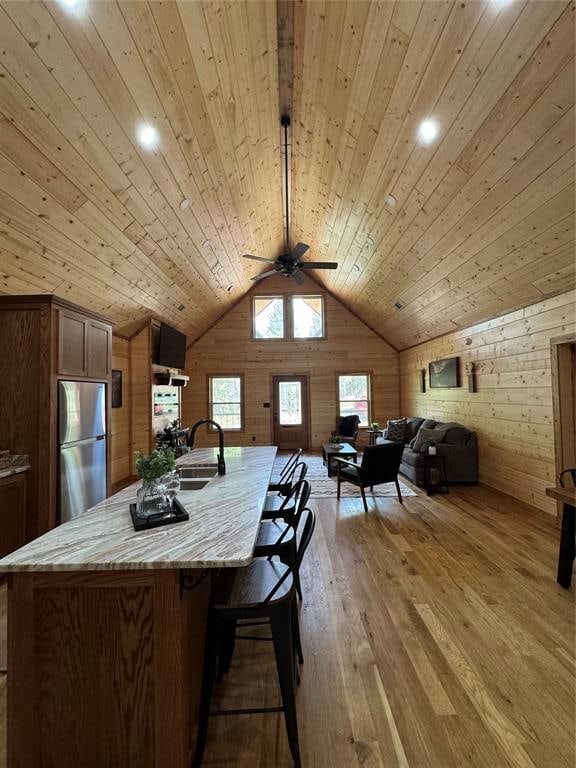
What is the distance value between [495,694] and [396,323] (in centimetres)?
625

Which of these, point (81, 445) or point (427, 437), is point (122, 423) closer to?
point (81, 445)

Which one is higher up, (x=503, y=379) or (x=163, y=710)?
(x=503, y=379)

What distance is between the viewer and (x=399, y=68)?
2.41 metres

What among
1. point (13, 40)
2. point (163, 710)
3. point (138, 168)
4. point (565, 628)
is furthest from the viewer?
point (138, 168)

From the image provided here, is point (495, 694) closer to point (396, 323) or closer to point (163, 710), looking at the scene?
point (163, 710)

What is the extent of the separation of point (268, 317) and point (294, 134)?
5.09 m

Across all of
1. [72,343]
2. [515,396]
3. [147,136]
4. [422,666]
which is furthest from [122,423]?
[515,396]

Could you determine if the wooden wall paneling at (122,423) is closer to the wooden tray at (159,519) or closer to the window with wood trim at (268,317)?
the window with wood trim at (268,317)

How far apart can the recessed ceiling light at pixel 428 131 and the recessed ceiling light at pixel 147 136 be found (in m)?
2.10

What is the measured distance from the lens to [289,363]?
867 centimetres

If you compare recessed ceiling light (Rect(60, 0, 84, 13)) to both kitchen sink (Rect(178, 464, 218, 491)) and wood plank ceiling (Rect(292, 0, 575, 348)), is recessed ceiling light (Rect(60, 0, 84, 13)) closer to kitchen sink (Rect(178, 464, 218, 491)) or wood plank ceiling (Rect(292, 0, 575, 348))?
wood plank ceiling (Rect(292, 0, 575, 348))

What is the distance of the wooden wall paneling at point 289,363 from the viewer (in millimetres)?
8594

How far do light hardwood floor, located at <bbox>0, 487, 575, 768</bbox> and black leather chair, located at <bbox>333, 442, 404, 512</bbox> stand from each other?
107 centimetres

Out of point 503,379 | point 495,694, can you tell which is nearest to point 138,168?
point 495,694
